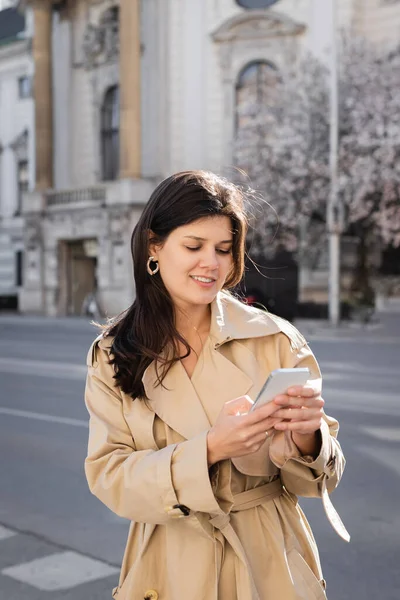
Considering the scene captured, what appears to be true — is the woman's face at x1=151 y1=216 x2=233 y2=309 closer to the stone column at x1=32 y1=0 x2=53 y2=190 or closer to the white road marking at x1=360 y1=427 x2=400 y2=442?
the white road marking at x1=360 y1=427 x2=400 y2=442

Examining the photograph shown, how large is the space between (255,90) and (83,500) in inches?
1168

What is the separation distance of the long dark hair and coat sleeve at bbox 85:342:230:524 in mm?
86

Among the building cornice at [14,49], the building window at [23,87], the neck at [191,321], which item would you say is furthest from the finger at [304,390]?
the building window at [23,87]

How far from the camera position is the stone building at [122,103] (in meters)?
34.1

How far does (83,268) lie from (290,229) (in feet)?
35.3

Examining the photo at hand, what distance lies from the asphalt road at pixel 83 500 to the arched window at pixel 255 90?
2007cm

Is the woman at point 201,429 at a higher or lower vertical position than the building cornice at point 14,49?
lower

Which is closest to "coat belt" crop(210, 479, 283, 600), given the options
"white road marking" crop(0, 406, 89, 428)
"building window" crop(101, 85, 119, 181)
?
"white road marking" crop(0, 406, 89, 428)

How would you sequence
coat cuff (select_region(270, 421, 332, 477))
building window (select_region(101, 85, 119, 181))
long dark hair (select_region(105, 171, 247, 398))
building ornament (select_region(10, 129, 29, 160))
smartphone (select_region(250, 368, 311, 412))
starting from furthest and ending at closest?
1. building ornament (select_region(10, 129, 29, 160))
2. building window (select_region(101, 85, 119, 181))
3. long dark hair (select_region(105, 171, 247, 398))
4. coat cuff (select_region(270, 421, 332, 477))
5. smartphone (select_region(250, 368, 311, 412))

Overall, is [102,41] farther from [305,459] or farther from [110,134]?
[305,459]

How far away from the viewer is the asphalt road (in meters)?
4.71

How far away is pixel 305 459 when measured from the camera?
221cm

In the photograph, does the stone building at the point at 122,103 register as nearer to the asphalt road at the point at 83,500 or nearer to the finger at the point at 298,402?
the asphalt road at the point at 83,500

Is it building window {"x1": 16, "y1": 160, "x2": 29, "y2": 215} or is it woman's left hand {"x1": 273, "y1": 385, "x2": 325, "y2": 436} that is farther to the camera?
building window {"x1": 16, "y1": 160, "x2": 29, "y2": 215}
